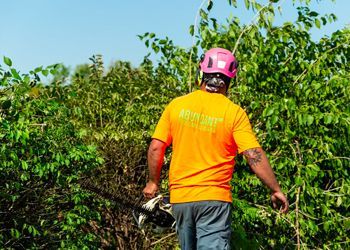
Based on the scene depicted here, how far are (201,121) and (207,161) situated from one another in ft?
0.79

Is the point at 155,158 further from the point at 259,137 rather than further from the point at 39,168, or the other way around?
the point at 259,137

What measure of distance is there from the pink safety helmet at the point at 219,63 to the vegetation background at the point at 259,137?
1714 mm

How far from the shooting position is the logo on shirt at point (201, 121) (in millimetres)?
4957

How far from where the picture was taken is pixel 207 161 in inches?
196

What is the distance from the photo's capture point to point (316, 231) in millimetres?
7711

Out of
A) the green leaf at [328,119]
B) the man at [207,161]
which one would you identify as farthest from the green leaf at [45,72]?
the green leaf at [328,119]

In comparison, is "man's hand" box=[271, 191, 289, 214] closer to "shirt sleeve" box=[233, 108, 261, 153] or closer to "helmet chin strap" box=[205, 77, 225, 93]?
"shirt sleeve" box=[233, 108, 261, 153]

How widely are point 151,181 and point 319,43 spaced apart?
360cm

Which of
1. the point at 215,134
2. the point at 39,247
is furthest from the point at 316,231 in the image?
the point at 215,134

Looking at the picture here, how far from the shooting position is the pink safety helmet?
5.15 m

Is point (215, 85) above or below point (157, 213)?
above

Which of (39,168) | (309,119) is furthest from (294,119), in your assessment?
(39,168)

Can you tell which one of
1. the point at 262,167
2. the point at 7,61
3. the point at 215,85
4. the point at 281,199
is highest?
the point at 7,61

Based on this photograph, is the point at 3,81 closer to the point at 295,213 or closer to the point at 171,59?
the point at 171,59
